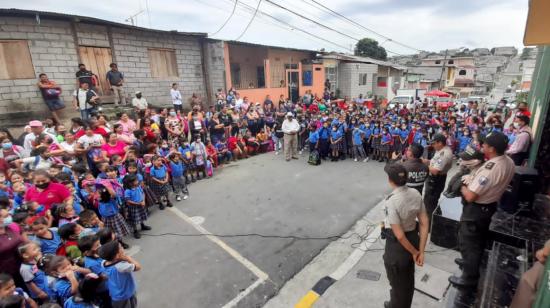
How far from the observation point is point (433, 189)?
484 centimetres

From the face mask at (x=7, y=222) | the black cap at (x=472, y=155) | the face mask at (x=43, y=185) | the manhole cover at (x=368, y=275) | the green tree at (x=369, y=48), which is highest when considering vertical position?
the green tree at (x=369, y=48)

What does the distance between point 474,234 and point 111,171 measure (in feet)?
19.8

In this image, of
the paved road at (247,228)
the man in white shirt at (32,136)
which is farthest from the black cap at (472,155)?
the man in white shirt at (32,136)

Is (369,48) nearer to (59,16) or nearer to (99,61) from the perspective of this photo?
(99,61)

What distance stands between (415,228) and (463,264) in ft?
3.91

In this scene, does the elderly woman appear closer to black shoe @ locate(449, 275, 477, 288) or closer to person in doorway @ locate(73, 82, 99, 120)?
person in doorway @ locate(73, 82, 99, 120)

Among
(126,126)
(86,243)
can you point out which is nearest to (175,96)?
(126,126)

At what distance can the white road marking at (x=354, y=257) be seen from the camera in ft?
14.3

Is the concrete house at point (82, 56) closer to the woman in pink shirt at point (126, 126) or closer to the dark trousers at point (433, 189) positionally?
the woman in pink shirt at point (126, 126)

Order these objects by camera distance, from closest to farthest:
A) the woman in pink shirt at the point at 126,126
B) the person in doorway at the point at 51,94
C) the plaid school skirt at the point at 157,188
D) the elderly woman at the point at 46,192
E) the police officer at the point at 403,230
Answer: the police officer at the point at 403,230
the elderly woman at the point at 46,192
the plaid school skirt at the point at 157,188
the woman in pink shirt at the point at 126,126
the person in doorway at the point at 51,94

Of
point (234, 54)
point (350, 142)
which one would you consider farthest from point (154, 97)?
point (350, 142)

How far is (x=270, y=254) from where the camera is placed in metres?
4.92

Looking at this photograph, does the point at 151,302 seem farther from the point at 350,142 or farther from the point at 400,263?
the point at 350,142

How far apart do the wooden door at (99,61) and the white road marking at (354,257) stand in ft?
36.6
